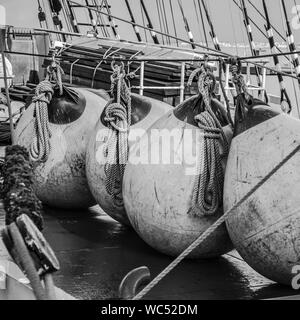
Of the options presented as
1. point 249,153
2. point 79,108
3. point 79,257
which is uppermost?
point 79,108

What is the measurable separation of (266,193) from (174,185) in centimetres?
81

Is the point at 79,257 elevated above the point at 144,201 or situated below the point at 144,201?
below

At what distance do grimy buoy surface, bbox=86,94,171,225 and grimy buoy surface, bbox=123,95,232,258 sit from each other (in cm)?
52

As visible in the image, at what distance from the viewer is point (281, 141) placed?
466cm

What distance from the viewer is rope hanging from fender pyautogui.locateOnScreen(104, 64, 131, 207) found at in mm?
5922

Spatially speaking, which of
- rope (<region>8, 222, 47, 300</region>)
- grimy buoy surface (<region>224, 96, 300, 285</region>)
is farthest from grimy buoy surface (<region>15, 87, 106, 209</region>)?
rope (<region>8, 222, 47, 300</region>)

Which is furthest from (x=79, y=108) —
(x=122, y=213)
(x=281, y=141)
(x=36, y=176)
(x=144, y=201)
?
(x=281, y=141)

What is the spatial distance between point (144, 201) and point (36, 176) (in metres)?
1.78

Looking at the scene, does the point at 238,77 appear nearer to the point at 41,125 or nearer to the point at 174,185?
the point at 174,185

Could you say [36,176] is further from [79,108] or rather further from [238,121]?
[238,121]

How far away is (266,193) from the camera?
4.55 meters

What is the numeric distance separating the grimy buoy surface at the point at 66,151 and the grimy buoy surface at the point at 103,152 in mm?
452

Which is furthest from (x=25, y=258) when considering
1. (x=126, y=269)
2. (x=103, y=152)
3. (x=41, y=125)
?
(x=41, y=125)

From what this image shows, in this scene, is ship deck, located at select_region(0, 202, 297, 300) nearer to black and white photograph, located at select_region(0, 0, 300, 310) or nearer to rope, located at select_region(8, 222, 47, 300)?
black and white photograph, located at select_region(0, 0, 300, 310)
